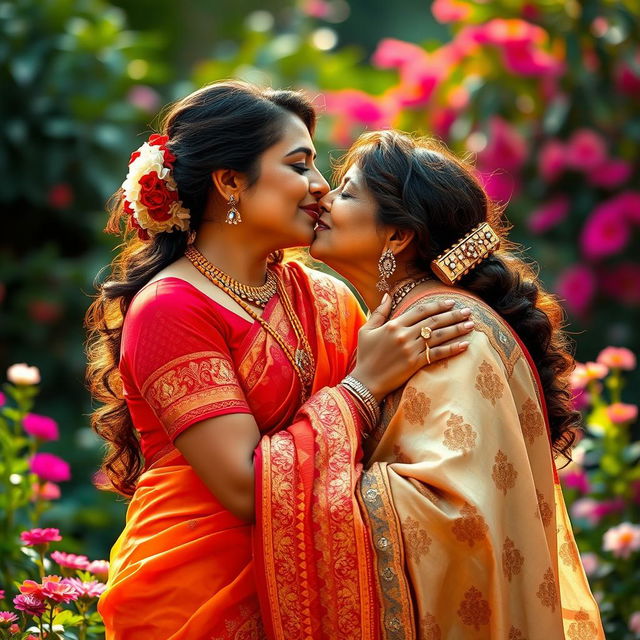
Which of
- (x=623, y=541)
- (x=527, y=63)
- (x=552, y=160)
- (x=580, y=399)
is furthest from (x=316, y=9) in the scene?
(x=623, y=541)

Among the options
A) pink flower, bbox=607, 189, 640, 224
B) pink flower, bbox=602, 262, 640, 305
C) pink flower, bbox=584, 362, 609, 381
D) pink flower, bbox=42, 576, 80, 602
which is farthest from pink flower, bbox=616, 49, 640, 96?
pink flower, bbox=42, 576, 80, 602

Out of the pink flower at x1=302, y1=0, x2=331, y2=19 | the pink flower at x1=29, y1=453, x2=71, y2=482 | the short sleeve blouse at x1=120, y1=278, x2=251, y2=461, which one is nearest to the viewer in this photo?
the short sleeve blouse at x1=120, y1=278, x2=251, y2=461

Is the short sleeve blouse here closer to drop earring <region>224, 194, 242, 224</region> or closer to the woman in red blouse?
the woman in red blouse

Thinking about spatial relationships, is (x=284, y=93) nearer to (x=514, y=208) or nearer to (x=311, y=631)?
(x=311, y=631)

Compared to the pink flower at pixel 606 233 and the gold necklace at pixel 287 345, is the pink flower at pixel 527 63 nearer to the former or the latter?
the pink flower at pixel 606 233

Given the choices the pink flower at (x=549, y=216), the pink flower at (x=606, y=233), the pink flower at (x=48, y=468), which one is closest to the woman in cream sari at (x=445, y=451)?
the pink flower at (x=48, y=468)

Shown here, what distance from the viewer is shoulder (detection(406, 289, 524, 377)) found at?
3.23m

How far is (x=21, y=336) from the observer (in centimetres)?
681

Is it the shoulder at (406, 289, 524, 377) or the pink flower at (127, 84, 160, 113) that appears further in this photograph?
the pink flower at (127, 84, 160, 113)

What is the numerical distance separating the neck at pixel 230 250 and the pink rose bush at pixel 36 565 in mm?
956

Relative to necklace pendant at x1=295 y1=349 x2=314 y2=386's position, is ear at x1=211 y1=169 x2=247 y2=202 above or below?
above

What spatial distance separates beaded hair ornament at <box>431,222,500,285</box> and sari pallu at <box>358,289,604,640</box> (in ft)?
0.26

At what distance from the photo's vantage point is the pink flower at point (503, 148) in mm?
6473

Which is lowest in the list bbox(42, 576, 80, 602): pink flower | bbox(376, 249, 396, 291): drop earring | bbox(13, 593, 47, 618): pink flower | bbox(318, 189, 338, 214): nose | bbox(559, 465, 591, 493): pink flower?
bbox(559, 465, 591, 493): pink flower
